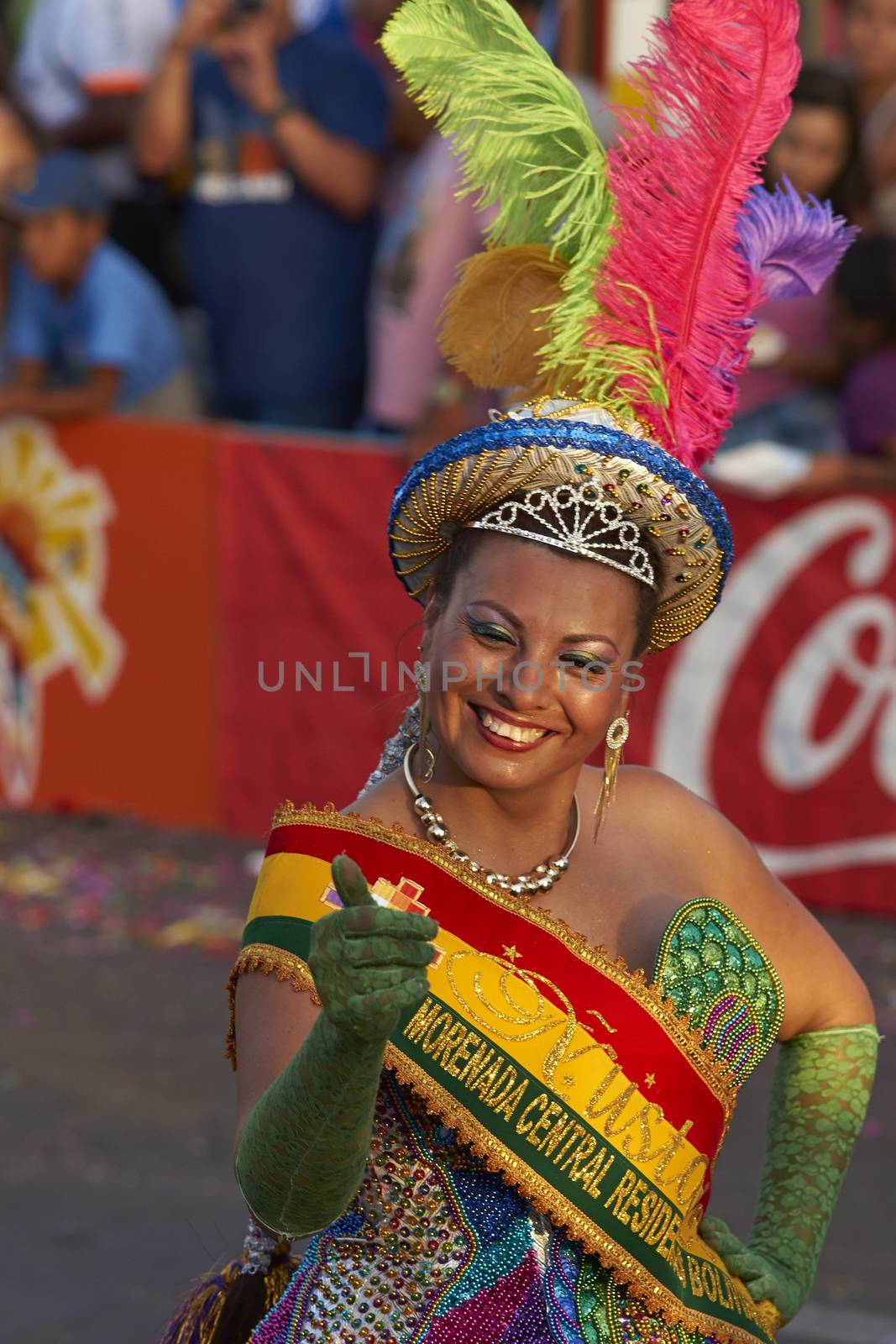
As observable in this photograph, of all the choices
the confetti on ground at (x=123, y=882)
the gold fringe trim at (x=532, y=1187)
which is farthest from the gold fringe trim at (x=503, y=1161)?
Answer: the confetti on ground at (x=123, y=882)

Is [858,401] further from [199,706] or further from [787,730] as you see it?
[199,706]

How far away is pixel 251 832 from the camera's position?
25.8 ft

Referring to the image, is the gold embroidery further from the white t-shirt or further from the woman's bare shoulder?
the white t-shirt

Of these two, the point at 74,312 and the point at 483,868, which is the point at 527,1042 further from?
the point at 74,312

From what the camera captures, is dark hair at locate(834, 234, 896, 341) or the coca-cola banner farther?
the coca-cola banner

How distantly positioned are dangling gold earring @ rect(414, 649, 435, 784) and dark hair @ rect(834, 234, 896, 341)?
13.6 feet

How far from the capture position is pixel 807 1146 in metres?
2.74

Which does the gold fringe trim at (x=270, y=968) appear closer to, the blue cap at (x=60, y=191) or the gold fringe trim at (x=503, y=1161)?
the gold fringe trim at (x=503, y=1161)

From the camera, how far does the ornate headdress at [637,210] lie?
2.68 metres

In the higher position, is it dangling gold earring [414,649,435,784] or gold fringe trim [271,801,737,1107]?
dangling gold earring [414,649,435,784]

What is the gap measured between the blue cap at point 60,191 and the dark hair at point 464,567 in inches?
223

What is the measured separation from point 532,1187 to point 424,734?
557 mm

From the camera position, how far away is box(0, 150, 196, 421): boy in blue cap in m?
7.88

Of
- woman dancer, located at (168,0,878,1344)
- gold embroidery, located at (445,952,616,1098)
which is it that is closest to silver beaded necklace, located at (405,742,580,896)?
woman dancer, located at (168,0,878,1344)
